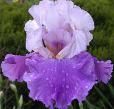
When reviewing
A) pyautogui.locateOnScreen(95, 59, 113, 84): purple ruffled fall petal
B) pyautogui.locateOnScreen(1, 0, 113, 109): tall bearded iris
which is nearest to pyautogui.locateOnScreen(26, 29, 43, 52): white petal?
pyautogui.locateOnScreen(1, 0, 113, 109): tall bearded iris

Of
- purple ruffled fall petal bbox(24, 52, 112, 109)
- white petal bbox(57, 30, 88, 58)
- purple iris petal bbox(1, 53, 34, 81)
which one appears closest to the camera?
purple ruffled fall petal bbox(24, 52, 112, 109)


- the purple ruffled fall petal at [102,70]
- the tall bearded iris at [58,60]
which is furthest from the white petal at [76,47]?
the purple ruffled fall petal at [102,70]

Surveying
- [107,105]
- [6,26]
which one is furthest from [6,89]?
[6,26]

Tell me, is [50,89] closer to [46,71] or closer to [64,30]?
[46,71]

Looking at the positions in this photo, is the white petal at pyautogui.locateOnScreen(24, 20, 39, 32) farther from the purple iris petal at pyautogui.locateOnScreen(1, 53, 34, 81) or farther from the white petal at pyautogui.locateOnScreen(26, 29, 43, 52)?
the purple iris petal at pyautogui.locateOnScreen(1, 53, 34, 81)

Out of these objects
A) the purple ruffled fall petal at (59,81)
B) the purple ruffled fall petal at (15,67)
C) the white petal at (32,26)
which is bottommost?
the purple ruffled fall petal at (15,67)

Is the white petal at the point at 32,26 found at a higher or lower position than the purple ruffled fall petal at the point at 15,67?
higher

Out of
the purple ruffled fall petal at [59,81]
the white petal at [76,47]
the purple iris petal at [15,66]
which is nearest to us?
the purple ruffled fall petal at [59,81]

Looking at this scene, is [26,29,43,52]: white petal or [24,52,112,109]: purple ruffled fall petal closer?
[24,52,112,109]: purple ruffled fall petal

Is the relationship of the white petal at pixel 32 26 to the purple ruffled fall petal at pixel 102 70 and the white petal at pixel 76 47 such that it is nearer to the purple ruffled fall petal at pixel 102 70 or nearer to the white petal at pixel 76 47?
the white petal at pixel 76 47
